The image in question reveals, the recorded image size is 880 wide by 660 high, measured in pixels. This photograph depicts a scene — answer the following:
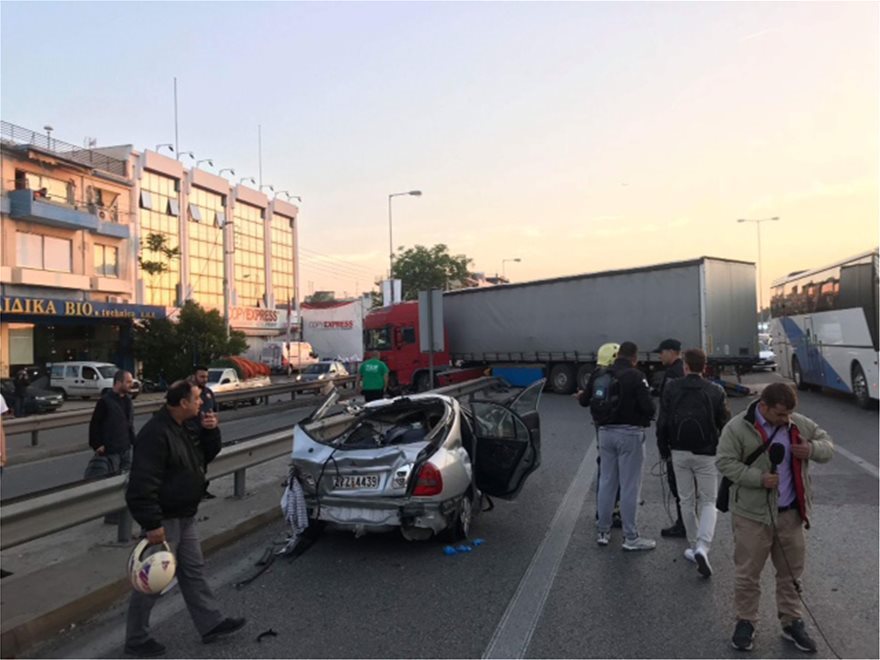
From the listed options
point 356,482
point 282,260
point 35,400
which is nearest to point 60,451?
point 356,482

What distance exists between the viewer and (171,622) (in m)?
4.74

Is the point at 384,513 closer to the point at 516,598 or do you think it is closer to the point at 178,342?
the point at 516,598

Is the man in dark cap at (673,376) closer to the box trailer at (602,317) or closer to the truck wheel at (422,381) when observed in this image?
the box trailer at (602,317)

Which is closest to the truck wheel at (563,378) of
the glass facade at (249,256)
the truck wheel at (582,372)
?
the truck wheel at (582,372)

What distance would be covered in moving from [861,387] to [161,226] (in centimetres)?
4535

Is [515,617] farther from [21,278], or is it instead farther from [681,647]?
[21,278]

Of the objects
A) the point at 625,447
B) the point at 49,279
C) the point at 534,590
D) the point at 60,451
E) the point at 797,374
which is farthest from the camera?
the point at 49,279

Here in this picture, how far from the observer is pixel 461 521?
21.0ft

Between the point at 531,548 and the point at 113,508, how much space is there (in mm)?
3450

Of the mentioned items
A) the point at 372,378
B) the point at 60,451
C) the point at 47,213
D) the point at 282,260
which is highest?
the point at 282,260

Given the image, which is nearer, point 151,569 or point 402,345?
point 151,569

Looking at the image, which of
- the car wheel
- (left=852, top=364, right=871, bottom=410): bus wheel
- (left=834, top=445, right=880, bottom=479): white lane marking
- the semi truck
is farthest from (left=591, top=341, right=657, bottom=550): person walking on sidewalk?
the semi truck

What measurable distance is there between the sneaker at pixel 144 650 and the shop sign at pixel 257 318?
2043 inches

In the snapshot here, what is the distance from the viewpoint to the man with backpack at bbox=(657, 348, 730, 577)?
5.69m
